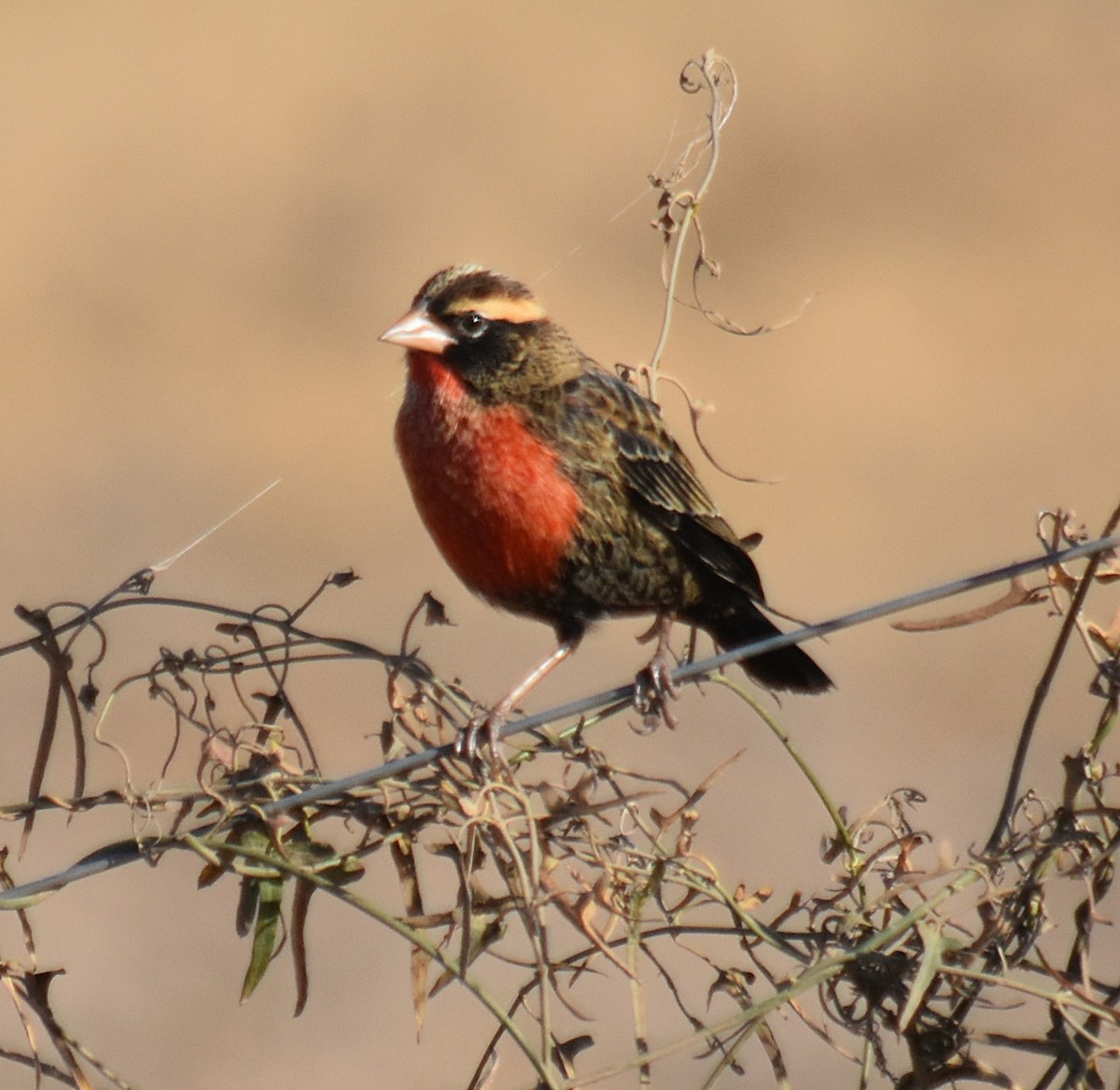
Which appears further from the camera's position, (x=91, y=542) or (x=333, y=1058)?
(x=91, y=542)

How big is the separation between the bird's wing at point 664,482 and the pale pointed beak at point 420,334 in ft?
1.23

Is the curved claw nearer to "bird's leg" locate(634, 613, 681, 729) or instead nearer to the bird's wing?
"bird's leg" locate(634, 613, 681, 729)

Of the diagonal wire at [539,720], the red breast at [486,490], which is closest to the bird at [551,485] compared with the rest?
the red breast at [486,490]

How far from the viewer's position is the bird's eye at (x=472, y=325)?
4.70 m

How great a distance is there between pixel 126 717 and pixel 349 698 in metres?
1.52

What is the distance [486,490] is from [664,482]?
55 centimetres

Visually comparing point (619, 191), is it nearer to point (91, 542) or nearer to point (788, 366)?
point (788, 366)

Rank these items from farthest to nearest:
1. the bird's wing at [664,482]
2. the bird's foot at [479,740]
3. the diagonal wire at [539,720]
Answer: the bird's wing at [664,482]
the bird's foot at [479,740]
the diagonal wire at [539,720]

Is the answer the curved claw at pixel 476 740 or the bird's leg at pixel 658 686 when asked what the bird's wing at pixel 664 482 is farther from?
the curved claw at pixel 476 740

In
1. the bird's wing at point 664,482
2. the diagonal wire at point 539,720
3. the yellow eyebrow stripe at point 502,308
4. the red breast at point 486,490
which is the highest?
the yellow eyebrow stripe at point 502,308

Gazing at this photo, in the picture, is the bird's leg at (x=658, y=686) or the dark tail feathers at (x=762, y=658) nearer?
the bird's leg at (x=658, y=686)

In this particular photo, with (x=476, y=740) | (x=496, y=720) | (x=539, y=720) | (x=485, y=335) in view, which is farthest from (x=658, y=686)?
(x=539, y=720)

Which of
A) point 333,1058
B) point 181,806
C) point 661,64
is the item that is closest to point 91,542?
point 333,1058

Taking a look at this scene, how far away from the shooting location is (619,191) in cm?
1622
